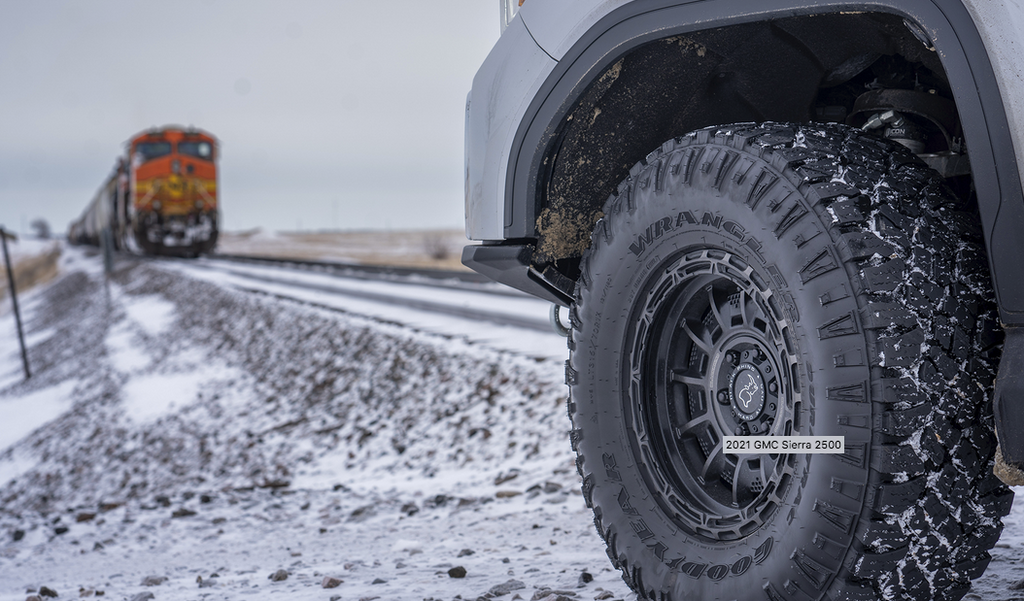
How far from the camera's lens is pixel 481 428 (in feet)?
19.9

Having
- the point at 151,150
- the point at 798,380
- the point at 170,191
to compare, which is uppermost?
the point at 151,150

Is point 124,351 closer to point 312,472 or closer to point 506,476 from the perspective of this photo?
point 312,472

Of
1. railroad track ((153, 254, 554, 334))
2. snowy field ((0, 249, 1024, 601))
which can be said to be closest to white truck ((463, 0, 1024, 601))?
snowy field ((0, 249, 1024, 601))

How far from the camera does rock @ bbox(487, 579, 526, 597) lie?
2721mm

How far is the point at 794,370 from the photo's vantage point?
1698mm

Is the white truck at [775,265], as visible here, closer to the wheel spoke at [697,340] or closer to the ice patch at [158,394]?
the wheel spoke at [697,340]

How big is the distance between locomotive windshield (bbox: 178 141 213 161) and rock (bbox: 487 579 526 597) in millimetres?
33282

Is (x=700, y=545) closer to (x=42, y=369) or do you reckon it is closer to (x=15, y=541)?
(x=15, y=541)

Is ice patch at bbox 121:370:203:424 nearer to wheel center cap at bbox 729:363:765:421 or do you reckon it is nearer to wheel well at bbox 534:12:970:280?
wheel well at bbox 534:12:970:280

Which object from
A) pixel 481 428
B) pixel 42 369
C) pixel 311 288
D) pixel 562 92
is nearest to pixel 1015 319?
pixel 562 92

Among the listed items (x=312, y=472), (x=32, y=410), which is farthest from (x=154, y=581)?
Answer: (x=32, y=410)

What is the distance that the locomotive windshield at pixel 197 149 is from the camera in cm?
3234

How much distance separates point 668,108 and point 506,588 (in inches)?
69.1

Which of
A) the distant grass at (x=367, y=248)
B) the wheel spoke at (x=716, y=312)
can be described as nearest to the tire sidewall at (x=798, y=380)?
the wheel spoke at (x=716, y=312)
